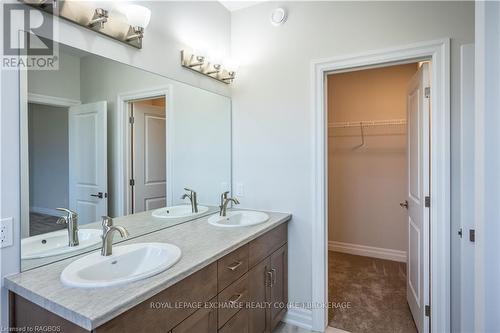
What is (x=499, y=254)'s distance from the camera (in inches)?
40.1

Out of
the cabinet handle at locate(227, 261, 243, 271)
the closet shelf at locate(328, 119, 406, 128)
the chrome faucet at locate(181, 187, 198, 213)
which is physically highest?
the closet shelf at locate(328, 119, 406, 128)

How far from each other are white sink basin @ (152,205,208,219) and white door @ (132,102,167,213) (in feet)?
0.13

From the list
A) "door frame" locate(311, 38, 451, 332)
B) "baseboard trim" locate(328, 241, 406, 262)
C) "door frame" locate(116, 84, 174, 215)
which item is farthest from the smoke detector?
"baseboard trim" locate(328, 241, 406, 262)

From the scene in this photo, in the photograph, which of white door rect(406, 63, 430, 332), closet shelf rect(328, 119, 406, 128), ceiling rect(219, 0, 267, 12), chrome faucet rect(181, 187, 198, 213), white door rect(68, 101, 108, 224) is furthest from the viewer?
closet shelf rect(328, 119, 406, 128)

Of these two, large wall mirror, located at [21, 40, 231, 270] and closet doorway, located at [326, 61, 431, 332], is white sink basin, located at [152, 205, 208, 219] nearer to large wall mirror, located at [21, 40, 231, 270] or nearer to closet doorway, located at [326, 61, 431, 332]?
large wall mirror, located at [21, 40, 231, 270]

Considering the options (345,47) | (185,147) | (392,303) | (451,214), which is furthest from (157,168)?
(392,303)

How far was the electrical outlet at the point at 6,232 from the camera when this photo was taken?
3.57ft

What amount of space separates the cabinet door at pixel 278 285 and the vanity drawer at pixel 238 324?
15.6 inches

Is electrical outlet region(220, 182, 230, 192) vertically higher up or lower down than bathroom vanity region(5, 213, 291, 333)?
higher up

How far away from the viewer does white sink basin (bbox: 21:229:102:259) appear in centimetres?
119

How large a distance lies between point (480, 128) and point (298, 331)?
6.19ft

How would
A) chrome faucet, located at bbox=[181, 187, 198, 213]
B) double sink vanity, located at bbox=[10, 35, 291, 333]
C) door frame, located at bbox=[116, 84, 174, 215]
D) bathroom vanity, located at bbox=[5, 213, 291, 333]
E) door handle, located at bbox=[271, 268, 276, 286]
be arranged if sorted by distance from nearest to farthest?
bathroom vanity, located at bbox=[5, 213, 291, 333] → double sink vanity, located at bbox=[10, 35, 291, 333] → door frame, located at bbox=[116, 84, 174, 215] → door handle, located at bbox=[271, 268, 276, 286] → chrome faucet, located at bbox=[181, 187, 198, 213]

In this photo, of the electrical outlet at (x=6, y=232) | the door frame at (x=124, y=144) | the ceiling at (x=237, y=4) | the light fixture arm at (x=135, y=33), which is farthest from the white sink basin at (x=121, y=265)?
the ceiling at (x=237, y=4)

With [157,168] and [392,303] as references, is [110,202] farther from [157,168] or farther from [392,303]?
[392,303]
